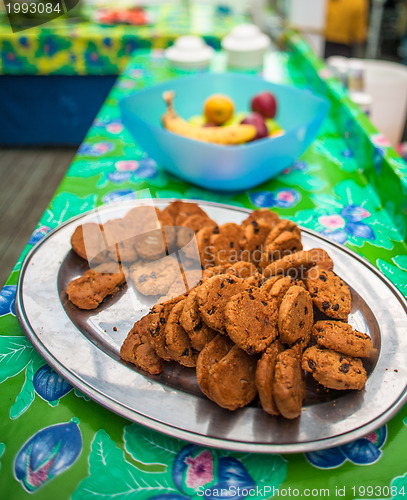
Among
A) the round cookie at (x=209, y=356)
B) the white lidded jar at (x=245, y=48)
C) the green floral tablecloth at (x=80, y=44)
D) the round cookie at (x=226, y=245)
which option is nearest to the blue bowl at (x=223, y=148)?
the round cookie at (x=226, y=245)

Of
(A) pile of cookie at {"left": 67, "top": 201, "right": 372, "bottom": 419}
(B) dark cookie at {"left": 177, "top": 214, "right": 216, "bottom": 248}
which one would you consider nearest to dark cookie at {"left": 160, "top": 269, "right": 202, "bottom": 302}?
(A) pile of cookie at {"left": 67, "top": 201, "right": 372, "bottom": 419}

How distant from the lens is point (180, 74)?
238 cm

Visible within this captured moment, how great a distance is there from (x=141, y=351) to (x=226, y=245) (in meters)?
0.34

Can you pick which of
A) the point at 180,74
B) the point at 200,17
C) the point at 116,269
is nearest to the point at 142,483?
the point at 116,269

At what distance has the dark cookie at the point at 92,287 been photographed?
0.90 meters

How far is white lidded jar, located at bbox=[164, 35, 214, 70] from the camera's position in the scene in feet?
7.55

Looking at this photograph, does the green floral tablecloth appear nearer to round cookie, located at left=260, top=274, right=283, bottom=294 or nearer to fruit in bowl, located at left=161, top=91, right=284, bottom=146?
fruit in bowl, located at left=161, top=91, right=284, bottom=146

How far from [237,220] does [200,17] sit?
286 centimetres

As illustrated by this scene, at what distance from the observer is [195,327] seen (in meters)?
0.74

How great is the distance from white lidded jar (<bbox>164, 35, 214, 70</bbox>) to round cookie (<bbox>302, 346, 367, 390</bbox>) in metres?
2.02

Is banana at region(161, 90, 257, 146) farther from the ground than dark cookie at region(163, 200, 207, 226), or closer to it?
farther from the ground

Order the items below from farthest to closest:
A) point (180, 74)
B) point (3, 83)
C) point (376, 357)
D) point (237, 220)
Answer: point (3, 83) → point (180, 74) → point (237, 220) → point (376, 357)

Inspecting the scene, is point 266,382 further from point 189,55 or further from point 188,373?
point 189,55

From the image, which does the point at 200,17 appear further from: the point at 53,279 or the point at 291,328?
the point at 291,328
